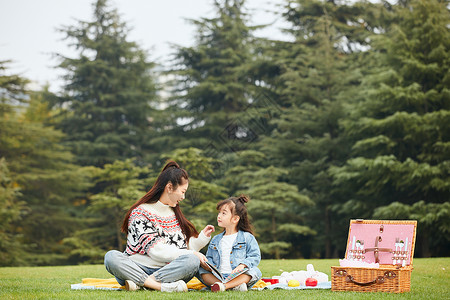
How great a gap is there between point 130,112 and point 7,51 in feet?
21.4

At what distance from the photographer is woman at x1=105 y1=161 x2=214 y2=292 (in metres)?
5.10

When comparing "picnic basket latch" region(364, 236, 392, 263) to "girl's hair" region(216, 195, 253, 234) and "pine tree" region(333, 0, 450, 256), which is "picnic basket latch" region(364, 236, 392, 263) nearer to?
"girl's hair" region(216, 195, 253, 234)

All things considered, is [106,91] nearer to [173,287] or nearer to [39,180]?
[39,180]

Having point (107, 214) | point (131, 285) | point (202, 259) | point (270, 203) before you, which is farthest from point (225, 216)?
point (107, 214)

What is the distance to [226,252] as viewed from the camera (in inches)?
217

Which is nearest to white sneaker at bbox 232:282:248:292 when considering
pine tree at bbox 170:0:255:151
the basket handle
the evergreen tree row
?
the basket handle

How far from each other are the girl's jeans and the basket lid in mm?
1742

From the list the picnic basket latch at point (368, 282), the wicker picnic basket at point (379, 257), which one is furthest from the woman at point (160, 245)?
the wicker picnic basket at point (379, 257)

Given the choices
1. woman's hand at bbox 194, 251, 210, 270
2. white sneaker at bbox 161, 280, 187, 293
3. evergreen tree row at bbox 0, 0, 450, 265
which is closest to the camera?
white sneaker at bbox 161, 280, 187, 293

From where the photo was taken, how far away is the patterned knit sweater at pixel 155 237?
5113mm

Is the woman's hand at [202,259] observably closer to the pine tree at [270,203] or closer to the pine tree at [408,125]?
the pine tree at [408,125]

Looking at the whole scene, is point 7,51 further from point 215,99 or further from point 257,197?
point 257,197

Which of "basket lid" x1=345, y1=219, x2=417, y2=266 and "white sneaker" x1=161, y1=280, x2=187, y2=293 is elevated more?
"basket lid" x1=345, y1=219, x2=417, y2=266

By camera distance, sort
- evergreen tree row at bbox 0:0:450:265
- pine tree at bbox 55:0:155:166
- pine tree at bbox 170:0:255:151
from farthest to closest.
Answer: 1. pine tree at bbox 55:0:155:166
2. pine tree at bbox 170:0:255:151
3. evergreen tree row at bbox 0:0:450:265
